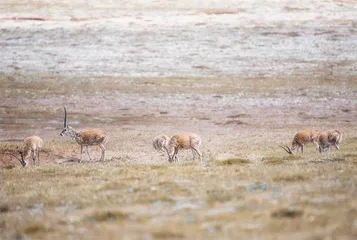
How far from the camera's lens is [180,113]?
49969 mm

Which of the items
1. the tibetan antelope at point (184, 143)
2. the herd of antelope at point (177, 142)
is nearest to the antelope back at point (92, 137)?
the herd of antelope at point (177, 142)

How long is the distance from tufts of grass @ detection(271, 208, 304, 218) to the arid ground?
0.03 meters

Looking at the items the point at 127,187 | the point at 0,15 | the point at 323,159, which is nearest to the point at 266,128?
the point at 323,159

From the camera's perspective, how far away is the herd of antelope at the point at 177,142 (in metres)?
28.4

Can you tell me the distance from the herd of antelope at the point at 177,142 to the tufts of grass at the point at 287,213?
14316 millimetres

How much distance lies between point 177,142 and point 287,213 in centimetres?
1536

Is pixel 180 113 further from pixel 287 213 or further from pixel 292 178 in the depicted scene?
pixel 287 213

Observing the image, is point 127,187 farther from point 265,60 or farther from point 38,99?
point 265,60

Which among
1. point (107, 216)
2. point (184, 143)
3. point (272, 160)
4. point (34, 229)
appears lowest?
point (34, 229)

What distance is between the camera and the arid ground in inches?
550

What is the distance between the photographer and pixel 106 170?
2328cm

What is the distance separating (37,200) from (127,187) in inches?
103

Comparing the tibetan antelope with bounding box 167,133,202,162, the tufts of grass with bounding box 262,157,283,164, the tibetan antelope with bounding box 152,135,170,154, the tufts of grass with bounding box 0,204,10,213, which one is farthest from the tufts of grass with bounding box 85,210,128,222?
the tibetan antelope with bounding box 152,135,170,154

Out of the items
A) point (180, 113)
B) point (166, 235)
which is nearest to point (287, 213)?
point (166, 235)
